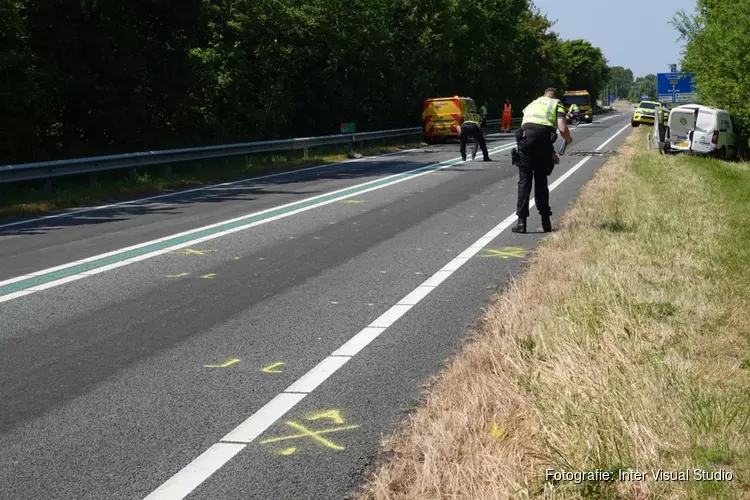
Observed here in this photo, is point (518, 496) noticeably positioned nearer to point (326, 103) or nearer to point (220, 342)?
point (220, 342)

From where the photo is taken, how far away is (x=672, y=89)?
211 ft

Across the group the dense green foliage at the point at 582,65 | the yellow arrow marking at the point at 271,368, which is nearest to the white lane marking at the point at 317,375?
the yellow arrow marking at the point at 271,368

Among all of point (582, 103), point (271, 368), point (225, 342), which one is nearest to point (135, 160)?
point (225, 342)

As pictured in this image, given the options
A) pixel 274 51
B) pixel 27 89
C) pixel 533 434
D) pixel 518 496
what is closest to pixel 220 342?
pixel 533 434

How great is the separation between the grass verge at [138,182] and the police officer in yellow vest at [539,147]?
8.38m

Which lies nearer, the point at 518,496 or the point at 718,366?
the point at 518,496

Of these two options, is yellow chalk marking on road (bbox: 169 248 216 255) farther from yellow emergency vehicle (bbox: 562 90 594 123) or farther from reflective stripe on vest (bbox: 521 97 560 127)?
yellow emergency vehicle (bbox: 562 90 594 123)

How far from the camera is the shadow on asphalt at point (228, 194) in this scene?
1434cm

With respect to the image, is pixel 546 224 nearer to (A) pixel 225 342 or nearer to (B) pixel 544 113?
(B) pixel 544 113

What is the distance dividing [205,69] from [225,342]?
23988 mm

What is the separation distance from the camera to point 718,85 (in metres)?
34.3

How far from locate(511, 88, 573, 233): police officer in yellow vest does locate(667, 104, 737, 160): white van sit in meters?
19.0

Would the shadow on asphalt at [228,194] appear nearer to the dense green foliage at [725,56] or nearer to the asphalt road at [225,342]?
the asphalt road at [225,342]

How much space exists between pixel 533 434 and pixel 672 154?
87.2 feet
